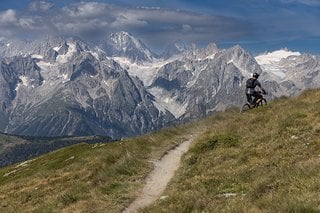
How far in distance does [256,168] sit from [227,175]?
1.40 meters

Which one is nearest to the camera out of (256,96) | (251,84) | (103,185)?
(103,185)

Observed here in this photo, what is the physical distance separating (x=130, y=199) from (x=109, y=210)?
2223 millimetres

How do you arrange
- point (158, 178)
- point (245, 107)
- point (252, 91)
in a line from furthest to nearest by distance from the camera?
point (245, 107), point (252, 91), point (158, 178)

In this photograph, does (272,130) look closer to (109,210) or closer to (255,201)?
(109,210)

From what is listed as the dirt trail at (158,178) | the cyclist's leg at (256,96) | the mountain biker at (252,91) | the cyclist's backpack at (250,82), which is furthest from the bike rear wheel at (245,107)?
the dirt trail at (158,178)

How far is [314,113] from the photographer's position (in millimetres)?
32938

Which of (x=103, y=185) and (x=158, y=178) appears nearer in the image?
(x=103, y=185)

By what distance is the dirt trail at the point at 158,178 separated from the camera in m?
23.5

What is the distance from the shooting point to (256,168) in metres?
22.9

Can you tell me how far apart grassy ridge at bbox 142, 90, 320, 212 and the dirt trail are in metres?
0.89

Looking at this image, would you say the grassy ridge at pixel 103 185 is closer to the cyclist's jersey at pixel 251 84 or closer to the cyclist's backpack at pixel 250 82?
the cyclist's jersey at pixel 251 84

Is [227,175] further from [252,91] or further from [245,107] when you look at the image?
[245,107]

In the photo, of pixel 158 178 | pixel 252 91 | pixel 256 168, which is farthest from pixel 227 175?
pixel 252 91

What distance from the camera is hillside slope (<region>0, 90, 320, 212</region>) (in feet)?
53.1
